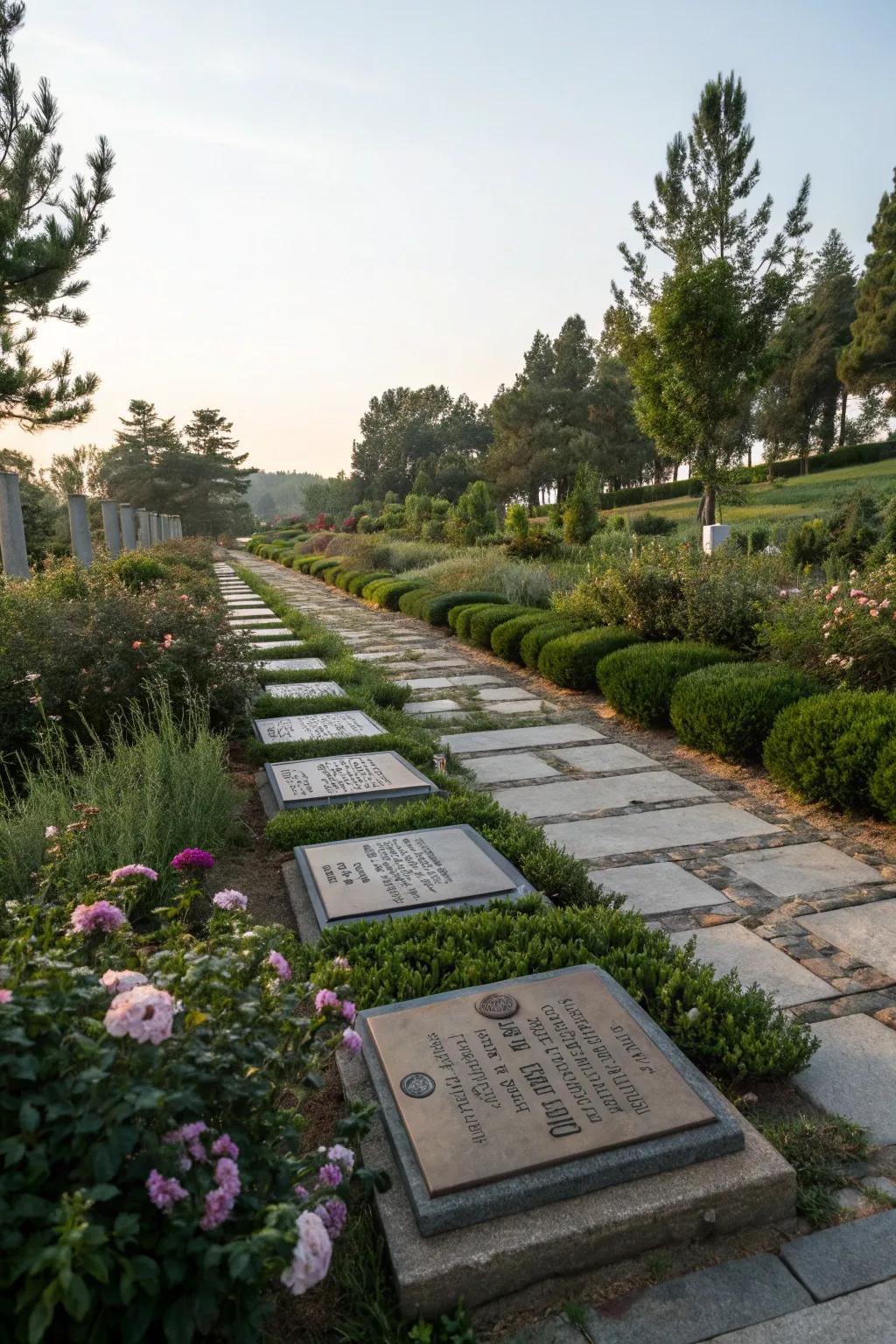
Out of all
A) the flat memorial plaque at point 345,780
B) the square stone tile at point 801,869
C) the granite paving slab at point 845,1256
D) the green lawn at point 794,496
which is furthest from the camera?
the green lawn at point 794,496

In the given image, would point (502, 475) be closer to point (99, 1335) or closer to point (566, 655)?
point (566, 655)

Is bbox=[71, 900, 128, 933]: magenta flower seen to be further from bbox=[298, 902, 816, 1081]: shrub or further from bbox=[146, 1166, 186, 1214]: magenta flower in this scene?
bbox=[146, 1166, 186, 1214]: magenta flower

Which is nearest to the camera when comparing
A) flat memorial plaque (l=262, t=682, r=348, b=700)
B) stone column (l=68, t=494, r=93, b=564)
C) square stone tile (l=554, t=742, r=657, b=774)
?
square stone tile (l=554, t=742, r=657, b=774)

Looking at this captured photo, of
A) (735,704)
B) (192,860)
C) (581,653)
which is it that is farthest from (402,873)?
(581,653)

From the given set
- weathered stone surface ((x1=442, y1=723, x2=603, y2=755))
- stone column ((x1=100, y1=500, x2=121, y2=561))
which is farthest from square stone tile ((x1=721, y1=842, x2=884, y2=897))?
stone column ((x1=100, y1=500, x2=121, y2=561))

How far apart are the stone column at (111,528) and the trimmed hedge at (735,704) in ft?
39.9

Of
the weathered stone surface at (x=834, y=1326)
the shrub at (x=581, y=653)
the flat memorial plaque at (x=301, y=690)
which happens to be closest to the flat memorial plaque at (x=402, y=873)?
the weathered stone surface at (x=834, y=1326)

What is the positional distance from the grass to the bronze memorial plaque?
4.50 feet

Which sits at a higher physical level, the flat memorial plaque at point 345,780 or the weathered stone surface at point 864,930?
the flat memorial plaque at point 345,780

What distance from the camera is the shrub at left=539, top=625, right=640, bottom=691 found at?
269 inches

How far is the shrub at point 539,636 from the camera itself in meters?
7.65

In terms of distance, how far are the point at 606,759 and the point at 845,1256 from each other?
3629 mm

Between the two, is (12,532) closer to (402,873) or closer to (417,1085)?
(402,873)

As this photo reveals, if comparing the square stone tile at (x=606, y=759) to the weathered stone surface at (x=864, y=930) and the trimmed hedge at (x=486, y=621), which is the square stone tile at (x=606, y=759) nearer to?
the weathered stone surface at (x=864, y=930)
